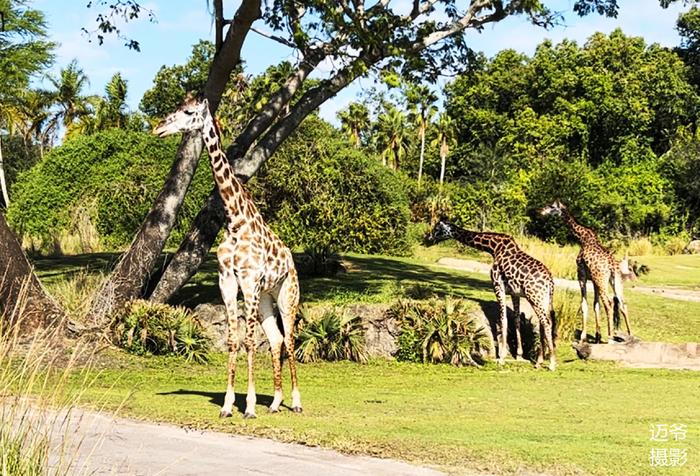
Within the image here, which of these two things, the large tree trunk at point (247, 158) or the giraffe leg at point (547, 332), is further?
the large tree trunk at point (247, 158)

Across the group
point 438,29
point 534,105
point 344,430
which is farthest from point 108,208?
point 534,105

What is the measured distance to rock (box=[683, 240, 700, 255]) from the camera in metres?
41.7

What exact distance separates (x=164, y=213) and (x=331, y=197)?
1632cm

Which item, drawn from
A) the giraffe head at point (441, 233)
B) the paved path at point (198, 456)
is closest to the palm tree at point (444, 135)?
the giraffe head at point (441, 233)

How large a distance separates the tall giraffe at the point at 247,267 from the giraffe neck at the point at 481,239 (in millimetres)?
6619

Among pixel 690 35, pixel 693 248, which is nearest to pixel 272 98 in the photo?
pixel 693 248

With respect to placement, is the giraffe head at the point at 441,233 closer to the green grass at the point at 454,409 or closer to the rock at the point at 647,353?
the green grass at the point at 454,409

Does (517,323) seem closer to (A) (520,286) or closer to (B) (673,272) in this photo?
(A) (520,286)

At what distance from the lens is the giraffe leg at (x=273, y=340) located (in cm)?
1084

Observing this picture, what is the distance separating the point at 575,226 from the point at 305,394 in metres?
8.69

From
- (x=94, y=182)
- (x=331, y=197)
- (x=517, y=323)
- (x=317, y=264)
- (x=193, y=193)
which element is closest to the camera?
(x=517, y=323)

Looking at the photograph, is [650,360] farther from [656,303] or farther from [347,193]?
[347,193]

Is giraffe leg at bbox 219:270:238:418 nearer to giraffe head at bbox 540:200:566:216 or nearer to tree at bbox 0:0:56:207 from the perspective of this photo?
giraffe head at bbox 540:200:566:216

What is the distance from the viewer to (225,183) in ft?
36.6
